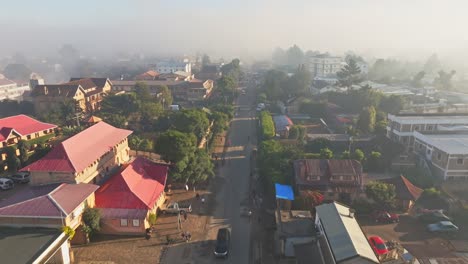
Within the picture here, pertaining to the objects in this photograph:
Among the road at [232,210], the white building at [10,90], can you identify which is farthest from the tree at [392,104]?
the white building at [10,90]

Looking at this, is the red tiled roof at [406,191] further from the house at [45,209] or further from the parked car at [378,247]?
the house at [45,209]

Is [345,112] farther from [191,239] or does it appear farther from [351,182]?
[191,239]

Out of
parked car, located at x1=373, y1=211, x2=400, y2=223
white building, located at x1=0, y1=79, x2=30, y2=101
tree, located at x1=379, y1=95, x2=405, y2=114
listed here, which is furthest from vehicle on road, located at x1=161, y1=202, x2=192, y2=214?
white building, located at x1=0, y1=79, x2=30, y2=101

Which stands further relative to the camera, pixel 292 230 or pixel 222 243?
pixel 292 230

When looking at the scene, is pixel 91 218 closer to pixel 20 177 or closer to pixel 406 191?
pixel 20 177

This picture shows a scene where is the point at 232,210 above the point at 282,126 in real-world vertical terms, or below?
below

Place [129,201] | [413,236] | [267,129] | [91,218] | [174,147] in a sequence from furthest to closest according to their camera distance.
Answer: [267,129] < [174,147] < [413,236] < [129,201] < [91,218]

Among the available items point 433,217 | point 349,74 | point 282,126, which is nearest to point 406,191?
point 433,217
